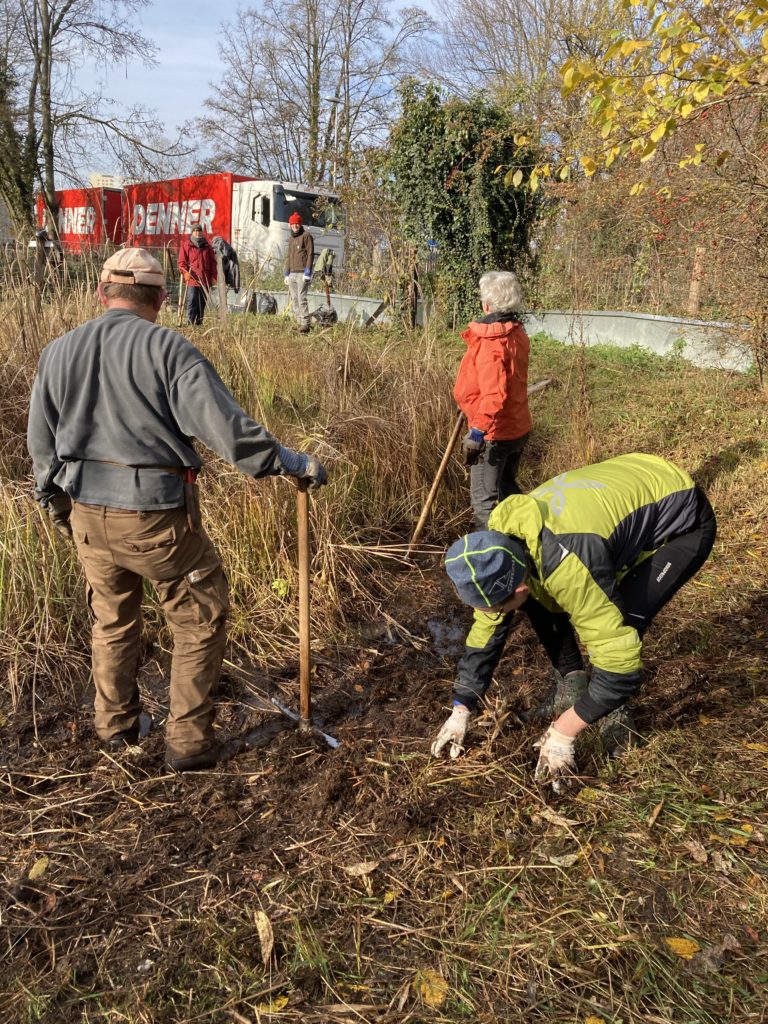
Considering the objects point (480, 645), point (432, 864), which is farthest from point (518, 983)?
point (480, 645)

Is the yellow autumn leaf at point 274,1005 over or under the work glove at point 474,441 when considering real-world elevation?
under

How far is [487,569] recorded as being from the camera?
6.70 feet

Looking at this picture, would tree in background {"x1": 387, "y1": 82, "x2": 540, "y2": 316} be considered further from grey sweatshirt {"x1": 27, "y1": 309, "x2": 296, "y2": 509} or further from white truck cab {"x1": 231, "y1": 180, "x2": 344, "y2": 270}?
grey sweatshirt {"x1": 27, "y1": 309, "x2": 296, "y2": 509}

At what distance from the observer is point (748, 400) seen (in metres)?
6.60

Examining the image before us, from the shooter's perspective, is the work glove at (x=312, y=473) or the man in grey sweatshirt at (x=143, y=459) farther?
the work glove at (x=312, y=473)

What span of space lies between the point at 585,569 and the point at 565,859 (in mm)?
921

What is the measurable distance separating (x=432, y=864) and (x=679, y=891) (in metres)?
0.73

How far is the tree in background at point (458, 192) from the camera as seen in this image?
9.46 metres

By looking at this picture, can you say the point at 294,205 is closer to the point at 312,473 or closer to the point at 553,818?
the point at 312,473

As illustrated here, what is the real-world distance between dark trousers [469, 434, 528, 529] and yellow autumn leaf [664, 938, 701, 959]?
2.49m

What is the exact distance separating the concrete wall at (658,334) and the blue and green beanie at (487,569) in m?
4.37

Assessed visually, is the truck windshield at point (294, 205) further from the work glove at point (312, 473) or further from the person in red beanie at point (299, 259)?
the work glove at point (312, 473)

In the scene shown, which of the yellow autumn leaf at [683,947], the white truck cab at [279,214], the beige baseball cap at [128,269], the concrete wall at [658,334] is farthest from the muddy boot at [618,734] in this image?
the white truck cab at [279,214]

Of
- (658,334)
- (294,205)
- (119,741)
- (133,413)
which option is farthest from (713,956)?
(294,205)
